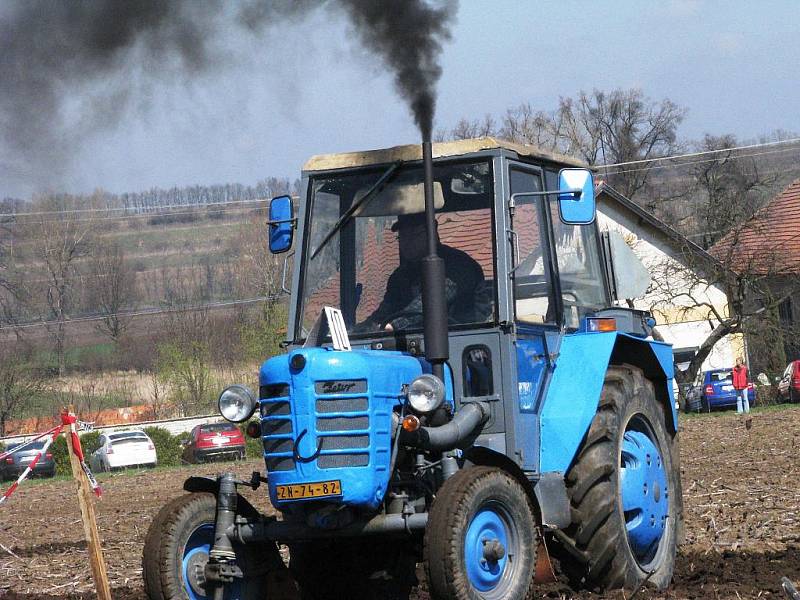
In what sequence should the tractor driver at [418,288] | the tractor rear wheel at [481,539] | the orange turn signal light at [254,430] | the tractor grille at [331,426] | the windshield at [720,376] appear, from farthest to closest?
the windshield at [720,376] < the tractor driver at [418,288] < the orange turn signal light at [254,430] < the tractor grille at [331,426] < the tractor rear wheel at [481,539]

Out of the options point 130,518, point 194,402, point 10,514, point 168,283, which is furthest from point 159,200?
point 130,518

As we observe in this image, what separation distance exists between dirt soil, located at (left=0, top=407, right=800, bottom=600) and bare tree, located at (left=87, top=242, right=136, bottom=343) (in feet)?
122

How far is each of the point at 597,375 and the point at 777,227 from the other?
4026 cm

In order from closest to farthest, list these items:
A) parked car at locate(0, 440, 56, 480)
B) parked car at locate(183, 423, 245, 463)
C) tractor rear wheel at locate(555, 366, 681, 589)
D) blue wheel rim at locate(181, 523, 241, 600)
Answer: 1. blue wheel rim at locate(181, 523, 241, 600)
2. tractor rear wheel at locate(555, 366, 681, 589)
3. parked car at locate(183, 423, 245, 463)
4. parked car at locate(0, 440, 56, 480)

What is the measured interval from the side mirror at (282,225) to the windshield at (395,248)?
172mm

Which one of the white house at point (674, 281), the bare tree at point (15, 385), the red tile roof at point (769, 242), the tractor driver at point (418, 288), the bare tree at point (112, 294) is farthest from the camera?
the bare tree at point (112, 294)

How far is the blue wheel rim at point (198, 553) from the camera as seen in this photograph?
622 cm

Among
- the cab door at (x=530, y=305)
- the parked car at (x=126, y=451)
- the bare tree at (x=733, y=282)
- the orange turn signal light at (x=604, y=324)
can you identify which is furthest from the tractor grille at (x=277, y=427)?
the bare tree at (x=733, y=282)

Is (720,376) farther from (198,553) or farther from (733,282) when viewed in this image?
(198,553)

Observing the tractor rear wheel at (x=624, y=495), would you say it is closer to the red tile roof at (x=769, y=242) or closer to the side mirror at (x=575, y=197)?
the side mirror at (x=575, y=197)

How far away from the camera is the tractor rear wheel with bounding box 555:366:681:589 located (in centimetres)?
667

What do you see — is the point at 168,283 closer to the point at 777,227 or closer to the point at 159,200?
the point at 159,200

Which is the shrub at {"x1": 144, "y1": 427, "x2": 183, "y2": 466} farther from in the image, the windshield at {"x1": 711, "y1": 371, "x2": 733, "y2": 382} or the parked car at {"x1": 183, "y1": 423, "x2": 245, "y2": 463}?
the windshield at {"x1": 711, "y1": 371, "x2": 733, "y2": 382}

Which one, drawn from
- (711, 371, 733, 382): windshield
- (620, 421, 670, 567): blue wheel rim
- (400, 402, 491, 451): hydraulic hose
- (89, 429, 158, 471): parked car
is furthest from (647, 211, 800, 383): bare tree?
(400, 402, 491, 451): hydraulic hose
